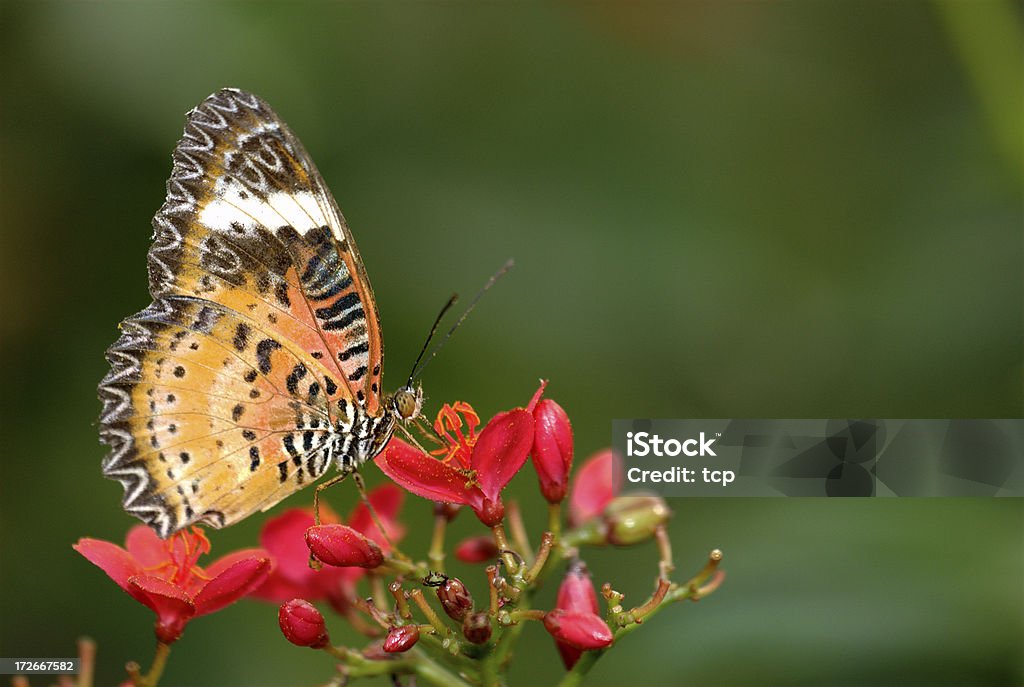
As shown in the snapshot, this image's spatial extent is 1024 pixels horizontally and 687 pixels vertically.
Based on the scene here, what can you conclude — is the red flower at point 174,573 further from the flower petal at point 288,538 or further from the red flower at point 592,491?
the red flower at point 592,491

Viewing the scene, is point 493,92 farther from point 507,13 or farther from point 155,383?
point 155,383

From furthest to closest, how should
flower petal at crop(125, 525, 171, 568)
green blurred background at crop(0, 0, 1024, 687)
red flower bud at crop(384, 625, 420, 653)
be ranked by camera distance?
green blurred background at crop(0, 0, 1024, 687)
flower petal at crop(125, 525, 171, 568)
red flower bud at crop(384, 625, 420, 653)

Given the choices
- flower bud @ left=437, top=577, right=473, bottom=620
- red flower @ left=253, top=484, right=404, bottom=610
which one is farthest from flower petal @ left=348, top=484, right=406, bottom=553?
flower bud @ left=437, top=577, right=473, bottom=620

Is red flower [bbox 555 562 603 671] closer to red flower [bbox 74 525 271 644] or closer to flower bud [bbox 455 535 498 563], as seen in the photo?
flower bud [bbox 455 535 498 563]

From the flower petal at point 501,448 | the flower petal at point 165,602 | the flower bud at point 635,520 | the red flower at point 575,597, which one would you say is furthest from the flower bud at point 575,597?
the flower petal at point 165,602

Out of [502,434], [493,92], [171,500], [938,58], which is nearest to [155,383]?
[171,500]

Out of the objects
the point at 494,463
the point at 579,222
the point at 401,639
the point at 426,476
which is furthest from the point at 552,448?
the point at 579,222

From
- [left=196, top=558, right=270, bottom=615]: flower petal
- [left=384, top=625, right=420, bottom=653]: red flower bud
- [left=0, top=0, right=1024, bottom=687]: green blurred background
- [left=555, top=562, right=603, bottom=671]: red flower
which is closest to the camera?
[left=384, top=625, right=420, bottom=653]: red flower bud
